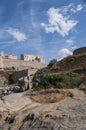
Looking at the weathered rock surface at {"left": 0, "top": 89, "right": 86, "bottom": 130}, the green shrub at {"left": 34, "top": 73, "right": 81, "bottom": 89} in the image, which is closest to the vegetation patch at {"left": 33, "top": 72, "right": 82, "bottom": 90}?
the green shrub at {"left": 34, "top": 73, "right": 81, "bottom": 89}

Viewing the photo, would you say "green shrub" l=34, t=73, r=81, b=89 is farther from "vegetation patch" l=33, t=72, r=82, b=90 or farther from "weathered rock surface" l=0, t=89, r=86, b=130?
"weathered rock surface" l=0, t=89, r=86, b=130

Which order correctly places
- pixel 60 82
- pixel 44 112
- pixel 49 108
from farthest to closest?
pixel 60 82
pixel 49 108
pixel 44 112

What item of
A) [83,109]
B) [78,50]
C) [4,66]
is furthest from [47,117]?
[4,66]

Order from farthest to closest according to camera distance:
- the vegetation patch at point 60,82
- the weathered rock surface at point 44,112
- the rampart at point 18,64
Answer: the rampart at point 18,64
the vegetation patch at point 60,82
the weathered rock surface at point 44,112

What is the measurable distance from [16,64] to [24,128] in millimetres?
67479

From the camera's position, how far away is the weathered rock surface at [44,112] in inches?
513

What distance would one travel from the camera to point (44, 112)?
1428cm

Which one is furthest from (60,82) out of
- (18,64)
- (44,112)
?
(18,64)

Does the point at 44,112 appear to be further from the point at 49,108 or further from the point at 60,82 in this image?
the point at 60,82

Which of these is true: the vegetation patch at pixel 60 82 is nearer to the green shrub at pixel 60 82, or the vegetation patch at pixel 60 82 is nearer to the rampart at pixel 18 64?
the green shrub at pixel 60 82

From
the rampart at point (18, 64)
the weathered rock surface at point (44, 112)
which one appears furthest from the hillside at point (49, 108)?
the rampart at point (18, 64)

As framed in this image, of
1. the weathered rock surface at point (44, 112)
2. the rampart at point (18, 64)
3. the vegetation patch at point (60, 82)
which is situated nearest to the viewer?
the weathered rock surface at point (44, 112)

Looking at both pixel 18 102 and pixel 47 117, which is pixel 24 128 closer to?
pixel 47 117

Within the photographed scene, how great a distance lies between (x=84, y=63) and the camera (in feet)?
99.9
